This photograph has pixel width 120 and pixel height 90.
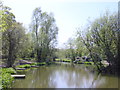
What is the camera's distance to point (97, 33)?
1659cm

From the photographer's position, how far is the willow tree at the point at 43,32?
2850cm

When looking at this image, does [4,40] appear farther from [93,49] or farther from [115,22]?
[115,22]

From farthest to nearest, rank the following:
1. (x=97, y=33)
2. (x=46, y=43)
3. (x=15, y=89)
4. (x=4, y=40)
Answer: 1. (x=46, y=43)
2. (x=97, y=33)
3. (x=4, y=40)
4. (x=15, y=89)

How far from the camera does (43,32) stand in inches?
1161

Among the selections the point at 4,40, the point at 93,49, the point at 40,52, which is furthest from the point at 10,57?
the point at 40,52

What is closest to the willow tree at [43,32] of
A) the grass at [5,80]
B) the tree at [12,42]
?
the tree at [12,42]

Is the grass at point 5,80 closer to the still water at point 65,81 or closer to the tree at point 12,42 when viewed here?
the still water at point 65,81

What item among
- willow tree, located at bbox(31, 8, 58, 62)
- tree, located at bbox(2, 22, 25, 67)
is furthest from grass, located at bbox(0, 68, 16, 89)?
willow tree, located at bbox(31, 8, 58, 62)

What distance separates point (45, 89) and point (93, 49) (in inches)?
428

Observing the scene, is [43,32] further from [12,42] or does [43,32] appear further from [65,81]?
[65,81]

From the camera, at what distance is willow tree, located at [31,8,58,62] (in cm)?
2850

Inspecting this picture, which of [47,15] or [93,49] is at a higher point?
[47,15]

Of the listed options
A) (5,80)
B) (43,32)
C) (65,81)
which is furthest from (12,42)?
(43,32)

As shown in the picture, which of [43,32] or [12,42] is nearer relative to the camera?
[12,42]
